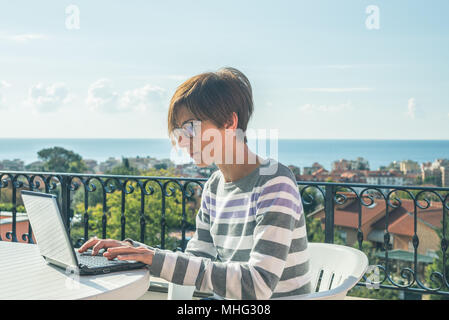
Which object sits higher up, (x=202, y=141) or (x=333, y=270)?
(x=202, y=141)

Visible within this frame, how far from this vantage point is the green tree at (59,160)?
42250 mm

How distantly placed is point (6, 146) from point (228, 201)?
89289mm

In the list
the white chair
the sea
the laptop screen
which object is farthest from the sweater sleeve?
the sea

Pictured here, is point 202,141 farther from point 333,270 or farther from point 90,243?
point 333,270

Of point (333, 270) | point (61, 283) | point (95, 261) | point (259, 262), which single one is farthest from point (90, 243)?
point (333, 270)

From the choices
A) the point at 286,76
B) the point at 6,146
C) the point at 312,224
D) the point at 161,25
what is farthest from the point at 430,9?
the point at 6,146

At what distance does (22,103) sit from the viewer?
67.2 metres

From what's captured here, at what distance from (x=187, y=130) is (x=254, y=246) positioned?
1.22ft

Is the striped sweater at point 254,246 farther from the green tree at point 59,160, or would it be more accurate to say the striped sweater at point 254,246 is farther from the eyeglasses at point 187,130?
the green tree at point 59,160

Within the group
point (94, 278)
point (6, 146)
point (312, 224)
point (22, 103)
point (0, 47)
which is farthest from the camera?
point (6, 146)

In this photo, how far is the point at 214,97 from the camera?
124cm

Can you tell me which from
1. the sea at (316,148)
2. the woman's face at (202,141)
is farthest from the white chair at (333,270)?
the sea at (316,148)

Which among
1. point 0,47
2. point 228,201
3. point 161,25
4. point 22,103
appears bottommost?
point 228,201
